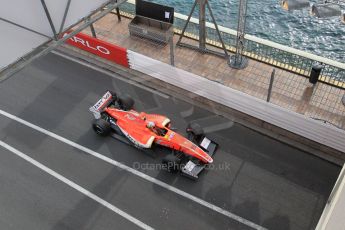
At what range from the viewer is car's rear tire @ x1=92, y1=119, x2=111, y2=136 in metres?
11.1

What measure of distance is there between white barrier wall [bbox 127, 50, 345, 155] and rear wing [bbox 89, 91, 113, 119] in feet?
7.14

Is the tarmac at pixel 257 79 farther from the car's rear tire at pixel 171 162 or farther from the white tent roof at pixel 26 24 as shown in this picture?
the white tent roof at pixel 26 24

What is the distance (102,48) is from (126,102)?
339 centimetres

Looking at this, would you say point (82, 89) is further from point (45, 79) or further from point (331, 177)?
point (331, 177)

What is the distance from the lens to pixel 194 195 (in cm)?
999

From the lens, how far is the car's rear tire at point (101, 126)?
1107 cm

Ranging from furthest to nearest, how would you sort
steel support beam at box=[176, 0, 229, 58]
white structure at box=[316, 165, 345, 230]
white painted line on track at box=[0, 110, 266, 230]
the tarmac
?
steel support beam at box=[176, 0, 229, 58], the tarmac, white painted line on track at box=[0, 110, 266, 230], white structure at box=[316, 165, 345, 230]

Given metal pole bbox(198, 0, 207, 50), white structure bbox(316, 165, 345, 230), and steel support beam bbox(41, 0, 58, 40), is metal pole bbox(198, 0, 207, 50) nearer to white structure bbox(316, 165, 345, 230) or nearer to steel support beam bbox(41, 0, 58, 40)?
steel support beam bbox(41, 0, 58, 40)

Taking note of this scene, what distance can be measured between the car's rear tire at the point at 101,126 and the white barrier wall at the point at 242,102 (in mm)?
3030

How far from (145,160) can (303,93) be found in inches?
222

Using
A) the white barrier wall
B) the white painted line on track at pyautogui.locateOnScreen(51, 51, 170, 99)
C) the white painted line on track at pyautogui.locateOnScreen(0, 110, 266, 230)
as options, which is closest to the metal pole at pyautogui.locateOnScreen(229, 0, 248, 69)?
the white barrier wall

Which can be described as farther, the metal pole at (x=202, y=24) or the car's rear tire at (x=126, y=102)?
the metal pole at (x=202, y=24)

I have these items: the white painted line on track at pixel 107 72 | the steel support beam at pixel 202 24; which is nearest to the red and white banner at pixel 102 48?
the white painted line on track at pixel 107 72

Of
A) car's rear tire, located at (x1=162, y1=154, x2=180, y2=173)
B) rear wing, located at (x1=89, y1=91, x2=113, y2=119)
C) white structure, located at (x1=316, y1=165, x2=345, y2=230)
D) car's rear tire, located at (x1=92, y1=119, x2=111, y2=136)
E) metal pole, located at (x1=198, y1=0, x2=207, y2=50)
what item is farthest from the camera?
metal pole, located at (x1=198, y1=0, x2=207, y2=50)
